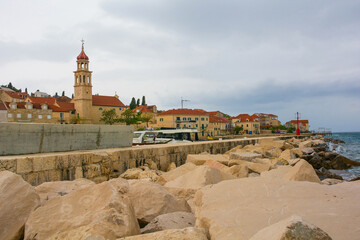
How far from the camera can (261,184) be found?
3402mm

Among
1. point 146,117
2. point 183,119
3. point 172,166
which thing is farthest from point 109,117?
point 172,166

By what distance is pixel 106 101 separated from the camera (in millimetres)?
65750

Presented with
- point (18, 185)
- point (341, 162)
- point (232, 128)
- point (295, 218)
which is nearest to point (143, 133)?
point (341, 162)

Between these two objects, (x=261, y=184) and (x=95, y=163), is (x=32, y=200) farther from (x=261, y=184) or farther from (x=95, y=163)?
(x=95, y=163)

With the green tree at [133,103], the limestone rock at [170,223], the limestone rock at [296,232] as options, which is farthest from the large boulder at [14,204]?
the green tree at [133,103]

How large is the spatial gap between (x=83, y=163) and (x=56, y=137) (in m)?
1.73

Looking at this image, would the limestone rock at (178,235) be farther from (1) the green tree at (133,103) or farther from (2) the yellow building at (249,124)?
(1) the green tree at (133,103)

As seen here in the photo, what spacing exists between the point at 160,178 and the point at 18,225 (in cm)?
381

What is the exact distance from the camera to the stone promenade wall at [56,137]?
23.5ft

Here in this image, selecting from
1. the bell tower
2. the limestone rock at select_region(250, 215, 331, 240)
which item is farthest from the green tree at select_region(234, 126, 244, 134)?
the limestone rock at select_region(250, 215, 331, 240)

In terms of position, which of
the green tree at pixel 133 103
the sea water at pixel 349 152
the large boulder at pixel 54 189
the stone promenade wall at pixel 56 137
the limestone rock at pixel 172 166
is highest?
the green tree at pixel 133 103

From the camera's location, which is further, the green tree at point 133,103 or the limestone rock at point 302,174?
the green tree at point 133,103

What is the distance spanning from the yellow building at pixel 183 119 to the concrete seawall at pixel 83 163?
4896 centimetres

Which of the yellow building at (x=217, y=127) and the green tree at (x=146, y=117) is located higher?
the green tree at (x=146, y=117)
